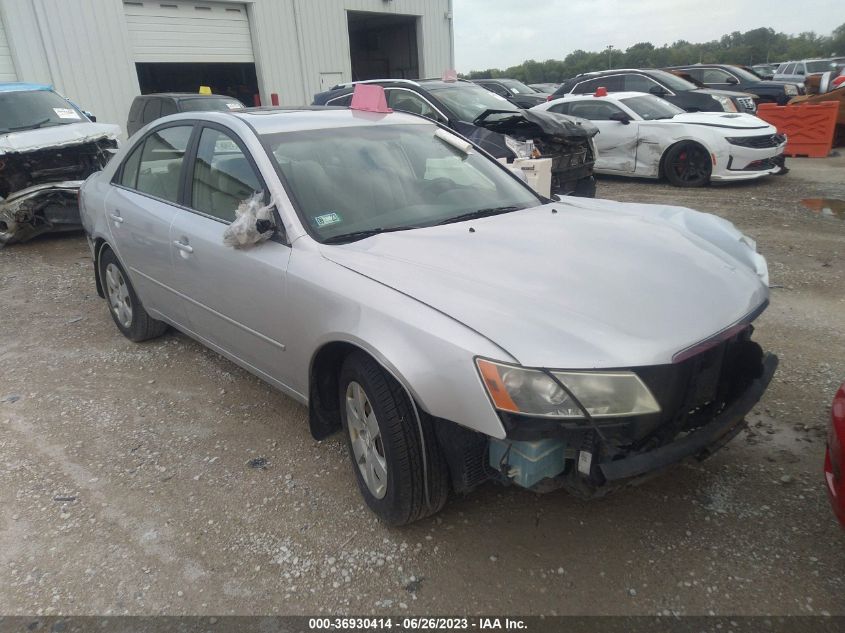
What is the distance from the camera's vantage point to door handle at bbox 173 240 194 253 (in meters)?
3.33

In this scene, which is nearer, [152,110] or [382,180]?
[382,180]

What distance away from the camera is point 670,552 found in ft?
7.75

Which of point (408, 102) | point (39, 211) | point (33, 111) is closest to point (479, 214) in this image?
point (408, 102)

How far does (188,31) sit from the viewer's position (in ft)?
51.3

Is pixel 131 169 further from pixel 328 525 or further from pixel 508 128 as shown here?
pixel 508 128

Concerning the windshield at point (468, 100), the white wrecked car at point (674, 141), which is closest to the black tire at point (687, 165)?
the white wrecked car at point (674, 141)

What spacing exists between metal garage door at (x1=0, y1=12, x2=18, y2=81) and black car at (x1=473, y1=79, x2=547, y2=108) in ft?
32.4

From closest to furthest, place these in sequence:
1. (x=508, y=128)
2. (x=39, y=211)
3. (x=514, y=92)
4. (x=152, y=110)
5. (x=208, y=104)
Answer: (x=39, y=211) → (x=508, y=128) → (x=208, y=104) → (x=152, y=110) → (x=514, y=92)

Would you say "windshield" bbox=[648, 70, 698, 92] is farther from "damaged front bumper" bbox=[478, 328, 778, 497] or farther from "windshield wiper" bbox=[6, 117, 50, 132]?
"damaged front bumper" bbox=[478, 328, 778, 497]

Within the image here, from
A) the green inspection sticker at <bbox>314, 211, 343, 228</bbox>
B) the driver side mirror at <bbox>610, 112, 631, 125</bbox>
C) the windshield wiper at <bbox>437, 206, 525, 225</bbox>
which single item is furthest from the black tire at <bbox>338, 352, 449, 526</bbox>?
the driver side mirror at <bbox>610, 112, 631, 125</bbox>

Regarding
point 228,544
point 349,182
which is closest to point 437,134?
point 349,182

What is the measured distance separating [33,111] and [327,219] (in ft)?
24.8

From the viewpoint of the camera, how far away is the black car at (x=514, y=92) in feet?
46.8

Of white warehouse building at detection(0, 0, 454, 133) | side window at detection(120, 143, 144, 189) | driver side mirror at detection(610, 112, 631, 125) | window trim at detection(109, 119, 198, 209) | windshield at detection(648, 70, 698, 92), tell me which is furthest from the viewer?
white warehouse building at detection(0, 0, 454, 133)
